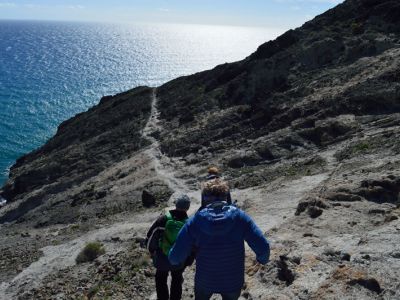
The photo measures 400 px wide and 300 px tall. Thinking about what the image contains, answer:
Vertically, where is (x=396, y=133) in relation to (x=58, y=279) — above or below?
above

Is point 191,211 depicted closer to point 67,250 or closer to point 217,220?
point 67,250

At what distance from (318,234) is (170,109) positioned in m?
46.5

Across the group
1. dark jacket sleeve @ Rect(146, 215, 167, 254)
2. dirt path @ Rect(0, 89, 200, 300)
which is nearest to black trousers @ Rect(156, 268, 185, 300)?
dark jacket sleeve @ Rect(146, 215, 167, 254)

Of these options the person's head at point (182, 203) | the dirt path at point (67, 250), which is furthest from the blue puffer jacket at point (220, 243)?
the dirt path at point (67, 250)

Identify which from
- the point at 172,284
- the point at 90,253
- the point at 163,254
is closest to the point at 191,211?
the point at 90,253

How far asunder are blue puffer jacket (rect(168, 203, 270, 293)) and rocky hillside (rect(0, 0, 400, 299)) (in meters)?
3.49

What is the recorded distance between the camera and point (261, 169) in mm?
36750

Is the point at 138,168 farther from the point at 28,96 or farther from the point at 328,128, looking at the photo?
the point at 28,96

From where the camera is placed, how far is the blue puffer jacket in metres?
7.43

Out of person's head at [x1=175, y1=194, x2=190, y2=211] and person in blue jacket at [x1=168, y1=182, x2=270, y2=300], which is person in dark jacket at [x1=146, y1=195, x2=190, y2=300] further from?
person in blue jacket at [x1=168, y1=182, x2=270, y2=300]

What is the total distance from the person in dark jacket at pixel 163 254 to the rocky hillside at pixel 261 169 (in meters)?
1.98

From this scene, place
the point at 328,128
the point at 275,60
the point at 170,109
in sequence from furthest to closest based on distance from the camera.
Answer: the point at 170,109 → the point at 275,60 → the point at 328,128

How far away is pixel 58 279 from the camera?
20.3 meters

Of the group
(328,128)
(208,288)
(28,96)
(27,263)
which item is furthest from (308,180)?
(28,96)
